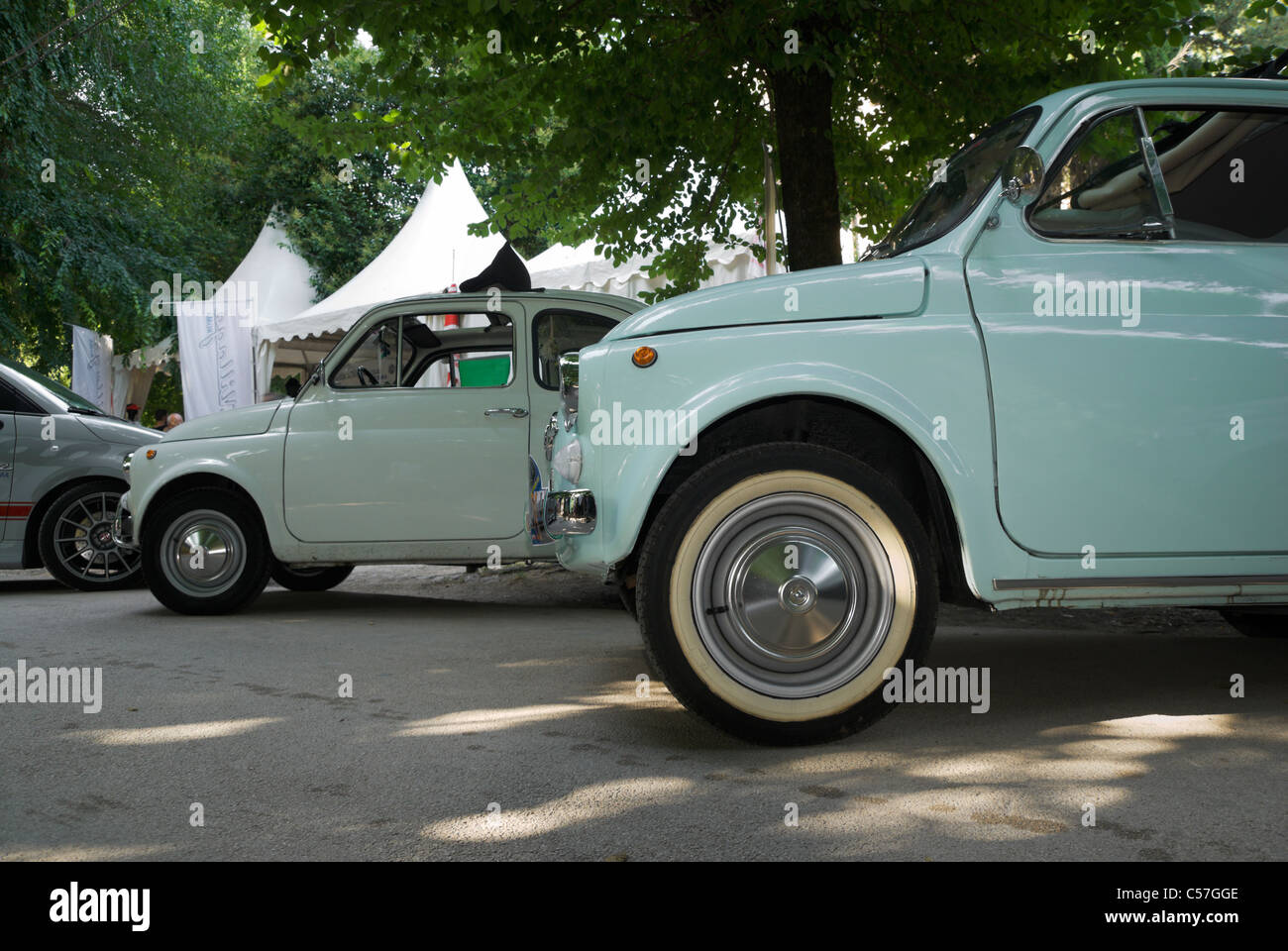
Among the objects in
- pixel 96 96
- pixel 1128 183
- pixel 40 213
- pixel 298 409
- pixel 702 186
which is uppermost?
pixel 96 96

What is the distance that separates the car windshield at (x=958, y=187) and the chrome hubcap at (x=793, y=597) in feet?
3.79

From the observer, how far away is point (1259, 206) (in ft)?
14.1

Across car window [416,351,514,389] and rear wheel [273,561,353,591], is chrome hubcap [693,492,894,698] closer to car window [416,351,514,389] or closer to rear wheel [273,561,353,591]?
car window [416,351,514,389]

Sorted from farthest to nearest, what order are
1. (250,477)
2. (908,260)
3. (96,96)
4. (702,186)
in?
→ 1. (96,96)
2. (702,186)
3. (250,477)
4. (908,260)

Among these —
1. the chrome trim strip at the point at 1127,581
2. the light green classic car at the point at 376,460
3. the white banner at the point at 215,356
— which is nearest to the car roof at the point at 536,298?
the light green classic car at the point at 376,460

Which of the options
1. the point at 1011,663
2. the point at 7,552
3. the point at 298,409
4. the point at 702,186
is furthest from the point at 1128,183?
the point at 7,552

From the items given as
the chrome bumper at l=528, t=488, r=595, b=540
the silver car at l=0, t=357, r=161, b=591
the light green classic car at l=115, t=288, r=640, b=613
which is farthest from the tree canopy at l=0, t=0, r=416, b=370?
the chrome bumper at l=528, t=488, r=595, b=540

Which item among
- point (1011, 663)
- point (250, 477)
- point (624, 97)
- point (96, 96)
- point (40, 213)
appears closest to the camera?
point (1011, 663)

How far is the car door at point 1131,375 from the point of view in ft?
11.2

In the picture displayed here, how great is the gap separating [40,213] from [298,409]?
37.6 ft

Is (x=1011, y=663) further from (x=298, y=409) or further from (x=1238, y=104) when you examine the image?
(x=298, y=409)

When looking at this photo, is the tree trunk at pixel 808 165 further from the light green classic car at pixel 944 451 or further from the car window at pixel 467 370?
the light green classic car at pixel 944 451

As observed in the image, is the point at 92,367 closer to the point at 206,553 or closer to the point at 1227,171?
the point at 206,553

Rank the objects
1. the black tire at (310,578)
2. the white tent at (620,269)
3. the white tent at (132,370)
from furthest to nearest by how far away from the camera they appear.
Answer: the white tent at (132,370), the white tent at (620,269), the black tire at (310,578)
